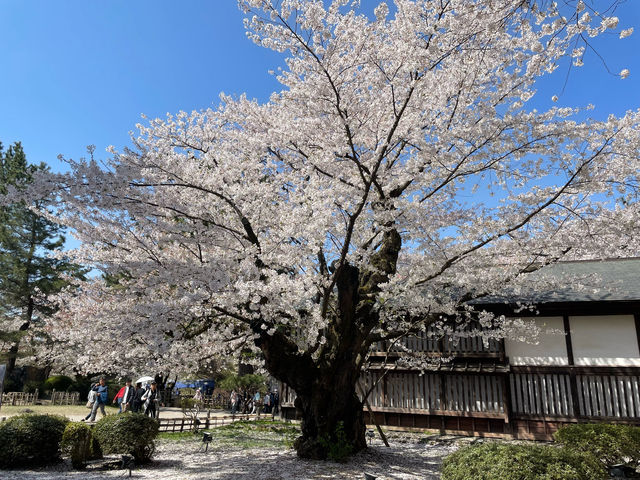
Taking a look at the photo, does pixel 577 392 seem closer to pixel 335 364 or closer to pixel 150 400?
pixel 335 364

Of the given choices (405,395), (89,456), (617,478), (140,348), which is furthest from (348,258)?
(405,395)

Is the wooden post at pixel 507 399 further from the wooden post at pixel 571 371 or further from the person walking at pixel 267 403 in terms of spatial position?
the person walking at pixel 267 403

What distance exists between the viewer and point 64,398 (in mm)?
21562

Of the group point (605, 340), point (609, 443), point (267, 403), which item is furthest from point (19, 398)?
point (605, 340)

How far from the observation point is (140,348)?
7410 millimetres

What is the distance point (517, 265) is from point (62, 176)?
25.7ft

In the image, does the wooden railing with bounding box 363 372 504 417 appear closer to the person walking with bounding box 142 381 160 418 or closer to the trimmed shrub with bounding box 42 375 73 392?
the person walking with bounding box 142 381 160 418

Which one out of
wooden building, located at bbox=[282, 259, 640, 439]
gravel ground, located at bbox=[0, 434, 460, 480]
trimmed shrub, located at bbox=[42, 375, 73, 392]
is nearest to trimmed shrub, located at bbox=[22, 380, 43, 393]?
trimmed shrub, located at bbox=[42, 375, 73, 392]

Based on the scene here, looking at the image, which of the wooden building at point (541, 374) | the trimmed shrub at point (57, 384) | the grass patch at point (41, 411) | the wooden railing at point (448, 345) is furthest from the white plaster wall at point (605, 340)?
the trimmed shrub at point (57, 384)

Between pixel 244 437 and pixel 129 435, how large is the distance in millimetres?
4351

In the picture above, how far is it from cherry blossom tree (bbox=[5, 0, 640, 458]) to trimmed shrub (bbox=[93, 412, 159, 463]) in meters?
1.23

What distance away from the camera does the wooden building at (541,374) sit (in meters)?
10.6

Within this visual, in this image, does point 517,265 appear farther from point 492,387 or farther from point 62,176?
point 62,176

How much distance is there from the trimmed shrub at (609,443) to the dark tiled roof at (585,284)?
3.07 m
